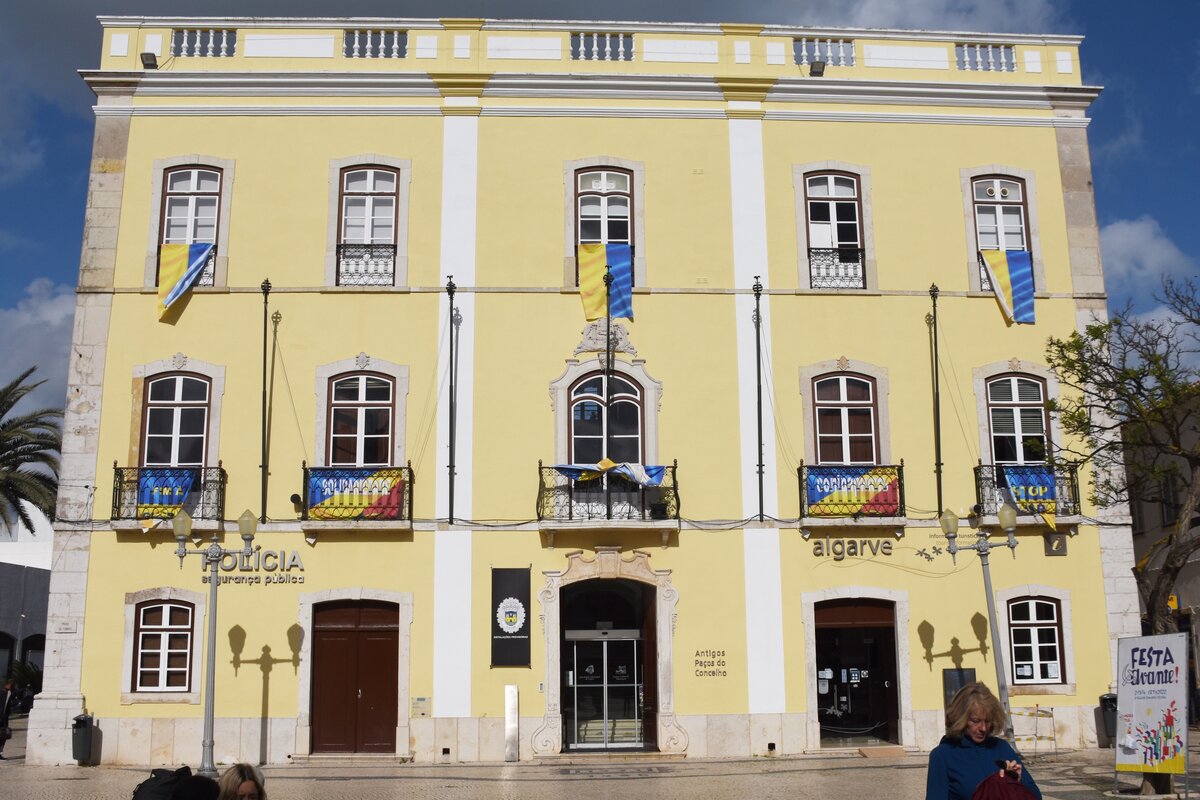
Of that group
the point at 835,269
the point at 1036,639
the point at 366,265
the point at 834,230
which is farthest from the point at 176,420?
the point at 1036,639

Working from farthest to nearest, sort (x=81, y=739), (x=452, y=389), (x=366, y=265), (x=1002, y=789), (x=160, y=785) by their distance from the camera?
(x=366, y=265) < (x=452, y=389) < (x=81, y=739) < (x=1002, y=789) < (x=160, y=785)

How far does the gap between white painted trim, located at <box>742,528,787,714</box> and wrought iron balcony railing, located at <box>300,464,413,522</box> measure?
223 inches

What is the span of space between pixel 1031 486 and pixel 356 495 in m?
11.2

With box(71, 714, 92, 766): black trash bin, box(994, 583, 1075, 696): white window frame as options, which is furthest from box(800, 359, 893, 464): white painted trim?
box(71, 714, 92, 766): black trash bin

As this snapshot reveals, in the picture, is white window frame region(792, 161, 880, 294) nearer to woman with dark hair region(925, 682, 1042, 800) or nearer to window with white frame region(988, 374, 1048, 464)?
window with white frame region(988, 374, 1048, 464)

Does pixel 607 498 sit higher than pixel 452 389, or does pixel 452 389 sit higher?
pixel 452 389

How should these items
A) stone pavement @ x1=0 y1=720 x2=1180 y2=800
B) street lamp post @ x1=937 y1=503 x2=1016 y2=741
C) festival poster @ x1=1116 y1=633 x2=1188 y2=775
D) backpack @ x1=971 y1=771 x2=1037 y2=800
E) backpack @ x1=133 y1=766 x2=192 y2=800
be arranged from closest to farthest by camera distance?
backpack @ x1=133 y1=766 x2=192 y2=800 → backpack @ x1=971 y1=771 x2=1037 y2=800 → festival poster @ x1=1116 y1=633 x2=1188 y2=775 → stone pavement @ x1=0 y1=720 x2=1180 y2=800 → street lamp post @ x1=937 y1=503 x2=1016 y2=741

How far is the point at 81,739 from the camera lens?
18.0 metres

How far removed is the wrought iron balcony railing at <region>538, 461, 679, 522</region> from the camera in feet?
62.8

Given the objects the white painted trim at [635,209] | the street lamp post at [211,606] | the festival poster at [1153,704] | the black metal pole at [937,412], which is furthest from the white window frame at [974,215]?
the street lamp post at [211,606]

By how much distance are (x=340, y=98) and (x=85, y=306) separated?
5598mm

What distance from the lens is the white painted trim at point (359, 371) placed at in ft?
63.5

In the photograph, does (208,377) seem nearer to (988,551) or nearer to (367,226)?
(367,226)

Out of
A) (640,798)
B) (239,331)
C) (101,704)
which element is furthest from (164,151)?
(640,798)
